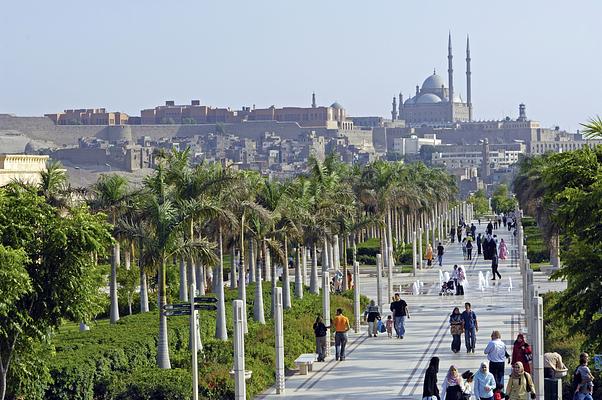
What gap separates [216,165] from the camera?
84.9 feet

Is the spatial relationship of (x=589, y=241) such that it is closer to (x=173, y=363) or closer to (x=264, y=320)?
(x=173, y=363)

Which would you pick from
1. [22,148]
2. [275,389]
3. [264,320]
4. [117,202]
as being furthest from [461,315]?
[22,148]

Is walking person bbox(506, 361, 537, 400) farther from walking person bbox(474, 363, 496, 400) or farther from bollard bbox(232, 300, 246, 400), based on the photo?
bollard bbox(232, 300, 246, 400)

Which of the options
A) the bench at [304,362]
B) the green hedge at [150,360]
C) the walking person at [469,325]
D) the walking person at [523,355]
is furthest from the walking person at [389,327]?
the walking person at [523,355]

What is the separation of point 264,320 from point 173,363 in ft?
18.1

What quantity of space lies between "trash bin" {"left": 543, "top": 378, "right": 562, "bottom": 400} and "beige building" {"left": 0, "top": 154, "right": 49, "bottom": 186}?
4553 cm

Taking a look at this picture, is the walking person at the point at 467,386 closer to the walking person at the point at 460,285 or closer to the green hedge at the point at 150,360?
the green hedge at the point at 150,360

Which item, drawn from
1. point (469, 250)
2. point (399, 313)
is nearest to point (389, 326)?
point (399, 313)

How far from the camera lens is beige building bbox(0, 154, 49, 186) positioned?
6135cm

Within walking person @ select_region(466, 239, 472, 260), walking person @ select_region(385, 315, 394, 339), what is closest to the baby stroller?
walking person @ select_region(385, 315, 394, 339)

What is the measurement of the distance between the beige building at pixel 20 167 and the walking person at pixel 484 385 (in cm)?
4532

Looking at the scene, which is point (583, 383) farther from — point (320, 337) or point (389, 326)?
point (389, 326)

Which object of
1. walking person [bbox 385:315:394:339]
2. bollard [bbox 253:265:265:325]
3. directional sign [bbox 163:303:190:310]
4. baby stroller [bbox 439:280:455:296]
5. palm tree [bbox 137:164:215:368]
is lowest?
baby stroller [bbox 439:280:455:296]

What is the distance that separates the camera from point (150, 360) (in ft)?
66.9
